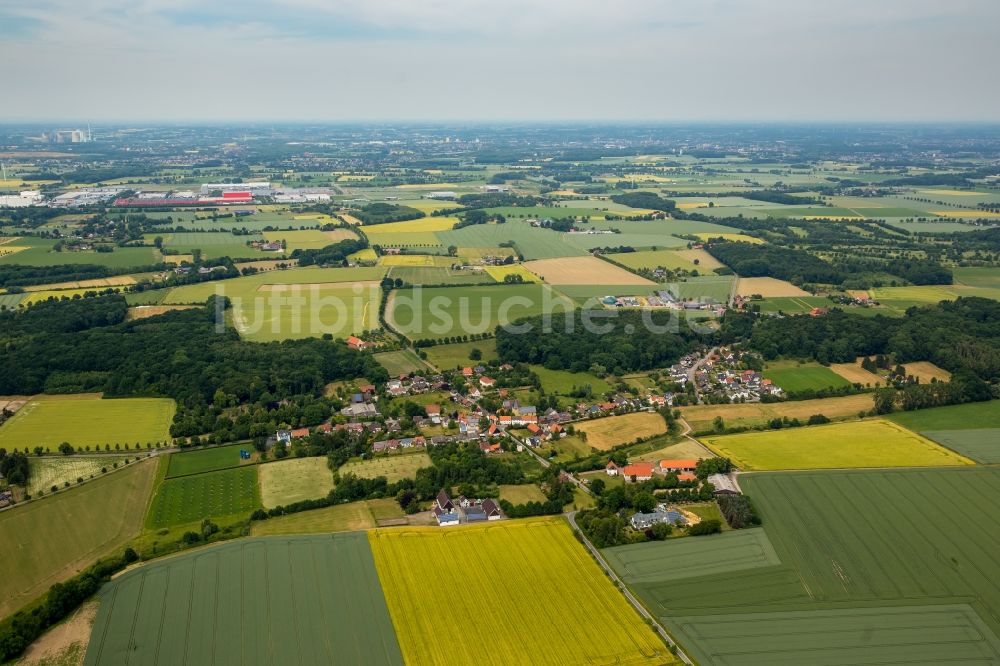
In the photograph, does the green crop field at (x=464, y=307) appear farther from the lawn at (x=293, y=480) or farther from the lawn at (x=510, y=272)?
the lawn at (x=293, y=480)

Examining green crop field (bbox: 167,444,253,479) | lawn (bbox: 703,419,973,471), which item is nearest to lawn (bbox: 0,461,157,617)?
green crop field (bbox: 167,444,253,479)

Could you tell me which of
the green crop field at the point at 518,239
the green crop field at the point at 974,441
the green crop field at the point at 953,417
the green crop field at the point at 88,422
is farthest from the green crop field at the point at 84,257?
the green crop field at the point at 974,441

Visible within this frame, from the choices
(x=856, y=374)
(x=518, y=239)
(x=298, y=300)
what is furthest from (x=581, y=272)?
(x=856, y=374)

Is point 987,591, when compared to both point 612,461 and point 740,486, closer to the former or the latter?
point 740,486

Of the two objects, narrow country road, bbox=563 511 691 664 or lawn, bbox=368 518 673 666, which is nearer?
lawn, bbox=368 518 673 666

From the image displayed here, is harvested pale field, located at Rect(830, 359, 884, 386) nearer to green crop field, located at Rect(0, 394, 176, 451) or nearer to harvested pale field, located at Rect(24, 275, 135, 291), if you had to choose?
Result: green crop field, located at Rect(0, 394, 176, 451)

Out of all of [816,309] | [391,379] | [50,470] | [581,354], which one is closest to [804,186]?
[816,309]
